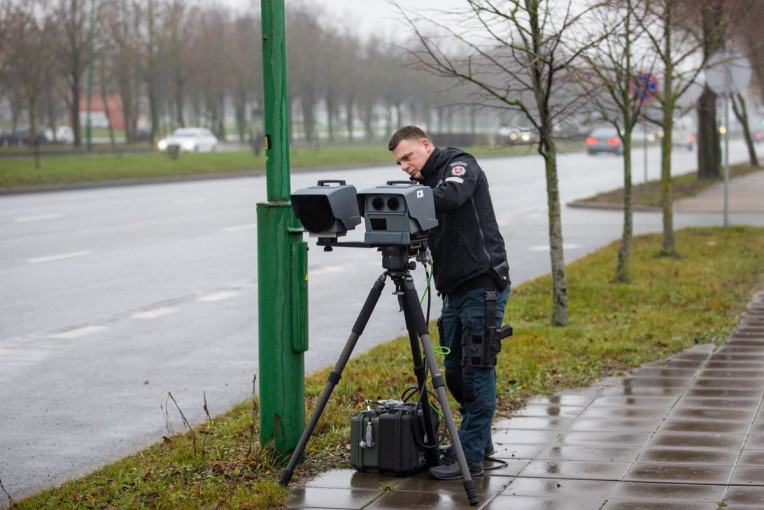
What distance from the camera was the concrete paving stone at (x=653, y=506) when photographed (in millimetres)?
5156

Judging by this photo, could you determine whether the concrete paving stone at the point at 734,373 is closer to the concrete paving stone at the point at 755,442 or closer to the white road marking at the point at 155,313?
the concrete paving stone at the point at 755,442

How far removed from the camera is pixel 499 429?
271 inches

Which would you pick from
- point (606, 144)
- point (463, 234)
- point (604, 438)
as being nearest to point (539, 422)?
point (604, 438)

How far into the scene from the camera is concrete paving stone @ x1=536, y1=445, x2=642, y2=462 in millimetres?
6137

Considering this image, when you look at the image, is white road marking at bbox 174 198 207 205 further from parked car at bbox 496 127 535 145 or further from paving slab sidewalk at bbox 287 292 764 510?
paving slab sidewalk at bbox 287 292 764 510

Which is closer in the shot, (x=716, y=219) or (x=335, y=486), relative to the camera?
(x=335, y=486)

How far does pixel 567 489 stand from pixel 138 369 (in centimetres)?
491

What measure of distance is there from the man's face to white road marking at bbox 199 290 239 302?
7.59 metres

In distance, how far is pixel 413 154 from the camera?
5.82 metres

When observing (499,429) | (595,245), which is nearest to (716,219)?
(595,245)

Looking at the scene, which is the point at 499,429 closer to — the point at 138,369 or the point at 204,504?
the point at 204,504

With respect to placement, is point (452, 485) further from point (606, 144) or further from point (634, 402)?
point (606, 144)

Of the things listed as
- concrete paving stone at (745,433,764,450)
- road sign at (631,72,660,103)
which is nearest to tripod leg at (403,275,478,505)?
concrete paving stone at (745,433,764,450)

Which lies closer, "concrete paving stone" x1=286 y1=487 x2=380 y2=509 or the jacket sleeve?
"concrete paving stone" x1=286 y1=487 x2=380 y2=509
